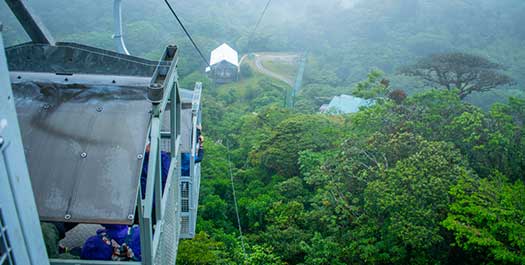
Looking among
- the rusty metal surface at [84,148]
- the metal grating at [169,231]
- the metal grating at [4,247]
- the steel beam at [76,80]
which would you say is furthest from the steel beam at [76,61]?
the metal grating at [4,247]

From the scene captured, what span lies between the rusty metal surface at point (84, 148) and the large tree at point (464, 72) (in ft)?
62.1

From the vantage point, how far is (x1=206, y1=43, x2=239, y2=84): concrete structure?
111 ft

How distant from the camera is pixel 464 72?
66.0 feet

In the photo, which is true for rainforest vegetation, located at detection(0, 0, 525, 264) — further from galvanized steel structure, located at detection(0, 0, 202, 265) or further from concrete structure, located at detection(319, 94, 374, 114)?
concrete structure, located at detection(319, 94, 374, 114)

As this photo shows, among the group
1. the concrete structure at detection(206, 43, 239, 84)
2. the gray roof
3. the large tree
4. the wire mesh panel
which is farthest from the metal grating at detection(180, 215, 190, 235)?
the concrete structure at detection(206, 43, 239, 84)

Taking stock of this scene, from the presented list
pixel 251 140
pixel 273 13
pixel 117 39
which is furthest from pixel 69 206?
pixel 273 13

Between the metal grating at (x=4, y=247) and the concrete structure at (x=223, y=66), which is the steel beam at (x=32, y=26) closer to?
the metal grating at (x=4, y=247)

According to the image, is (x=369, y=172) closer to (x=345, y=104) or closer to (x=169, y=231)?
(x=169, y=231)

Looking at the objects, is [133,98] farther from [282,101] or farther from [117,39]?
[282,101]

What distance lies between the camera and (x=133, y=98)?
277 centimetres

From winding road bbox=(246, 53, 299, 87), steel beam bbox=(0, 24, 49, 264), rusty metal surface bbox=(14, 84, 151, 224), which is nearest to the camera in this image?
steel beam bbox=(0, 24, 49, 264)

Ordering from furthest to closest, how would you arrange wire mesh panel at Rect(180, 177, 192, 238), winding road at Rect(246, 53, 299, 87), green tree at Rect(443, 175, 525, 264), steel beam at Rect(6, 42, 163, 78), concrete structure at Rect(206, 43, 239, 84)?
winding road at Rect(246, 53, 299, 87) → concrete structure at Rect(206, 43, 239, 84) → green tree at Rect(443, 175, 525, 264) → wire mesh panel at Rect(180, 177, 192, 238) → steel beam at Rect(6, 42, 163, 78)

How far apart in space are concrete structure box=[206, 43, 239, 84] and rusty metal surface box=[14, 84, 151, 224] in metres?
31.2

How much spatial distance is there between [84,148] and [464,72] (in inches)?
796
